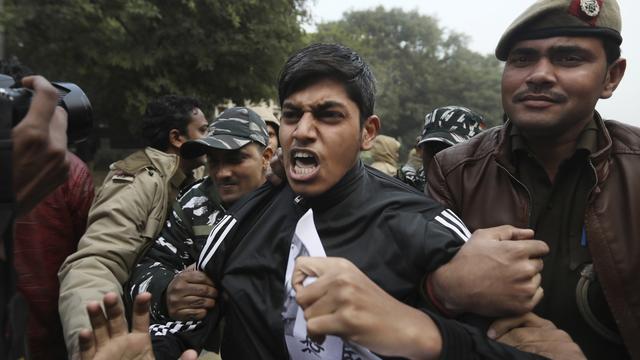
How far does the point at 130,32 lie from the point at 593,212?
49.6 feet

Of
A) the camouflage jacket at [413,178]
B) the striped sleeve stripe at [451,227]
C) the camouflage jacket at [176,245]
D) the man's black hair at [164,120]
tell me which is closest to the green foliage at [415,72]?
the camouflage jacket at [413,178]

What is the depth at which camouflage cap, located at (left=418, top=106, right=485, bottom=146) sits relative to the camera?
3.72m

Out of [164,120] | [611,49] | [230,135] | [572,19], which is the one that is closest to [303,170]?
[572,19]

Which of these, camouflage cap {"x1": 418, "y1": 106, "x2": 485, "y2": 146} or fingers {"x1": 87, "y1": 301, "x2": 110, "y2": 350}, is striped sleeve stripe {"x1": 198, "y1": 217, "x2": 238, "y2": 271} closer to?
fingers {"x1": 87, "y1": 301, "x2": 110, "y2": 350}

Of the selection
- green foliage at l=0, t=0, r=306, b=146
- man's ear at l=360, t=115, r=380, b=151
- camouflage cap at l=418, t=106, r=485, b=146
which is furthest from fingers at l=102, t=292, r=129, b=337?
green foliage at l=0, t=0, r=306, b=146

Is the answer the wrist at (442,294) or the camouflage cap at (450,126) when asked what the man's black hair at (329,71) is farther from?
the camouflage cap at (450,126)

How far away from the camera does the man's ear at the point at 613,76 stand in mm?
2209

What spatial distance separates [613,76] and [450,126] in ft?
5.25

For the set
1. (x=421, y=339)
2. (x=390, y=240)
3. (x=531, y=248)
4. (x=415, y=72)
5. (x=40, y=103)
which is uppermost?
(x=40, y=103)

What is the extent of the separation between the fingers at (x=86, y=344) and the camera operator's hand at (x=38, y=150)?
1.40 ft

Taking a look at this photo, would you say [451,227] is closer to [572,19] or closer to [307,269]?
[307,269]

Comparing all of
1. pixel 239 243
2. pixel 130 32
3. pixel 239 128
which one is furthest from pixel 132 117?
pixel 239 243

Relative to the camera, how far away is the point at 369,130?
2.18 meters

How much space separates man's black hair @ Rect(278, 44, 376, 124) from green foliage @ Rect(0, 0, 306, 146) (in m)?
13.1
